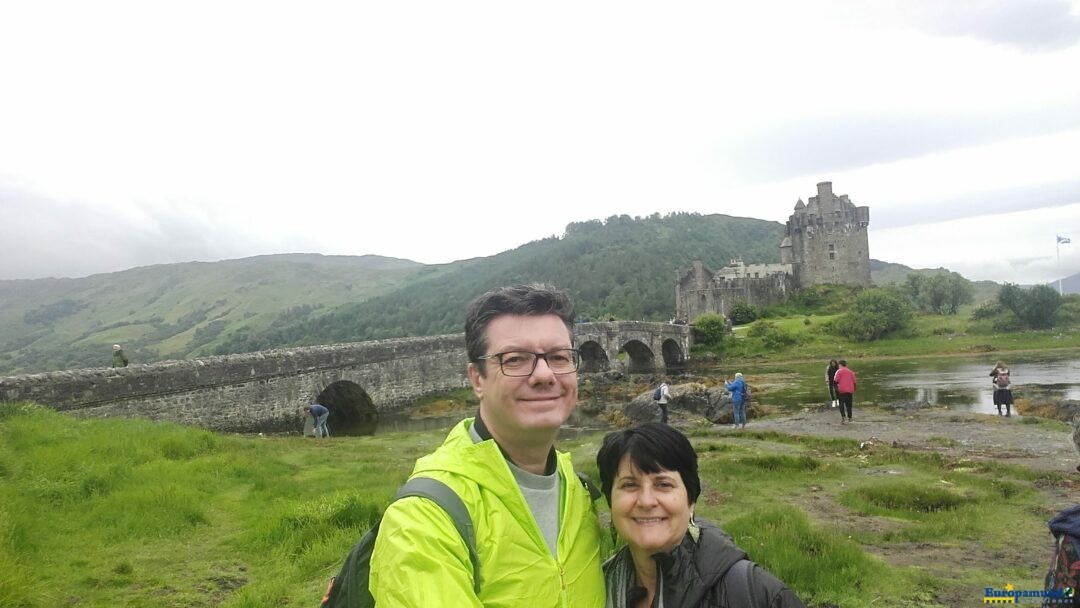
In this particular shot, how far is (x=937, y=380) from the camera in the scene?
29.4m

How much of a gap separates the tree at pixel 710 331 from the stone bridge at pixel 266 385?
28.1m

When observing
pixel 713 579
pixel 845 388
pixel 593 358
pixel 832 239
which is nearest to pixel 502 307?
pixel 713 579

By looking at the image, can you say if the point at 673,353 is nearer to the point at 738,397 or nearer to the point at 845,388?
the point at 845,388

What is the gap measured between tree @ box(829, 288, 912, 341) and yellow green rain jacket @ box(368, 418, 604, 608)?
52.1 metres

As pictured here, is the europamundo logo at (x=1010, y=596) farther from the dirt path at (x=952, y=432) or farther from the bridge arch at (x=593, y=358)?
the bridge arch at (x=593, y=358)

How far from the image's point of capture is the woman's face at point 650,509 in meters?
2.36

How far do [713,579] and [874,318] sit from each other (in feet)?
172

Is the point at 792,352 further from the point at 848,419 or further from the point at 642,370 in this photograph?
the point at 848,419

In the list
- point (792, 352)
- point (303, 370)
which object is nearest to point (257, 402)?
point (303, 370)

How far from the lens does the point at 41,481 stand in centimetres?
827

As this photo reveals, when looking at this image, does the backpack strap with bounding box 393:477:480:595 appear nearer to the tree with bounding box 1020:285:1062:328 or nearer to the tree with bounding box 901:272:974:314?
the tree with bounding box 1020:285:1062:328

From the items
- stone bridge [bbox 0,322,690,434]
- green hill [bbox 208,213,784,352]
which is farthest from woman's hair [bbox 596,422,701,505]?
green hill [bbox 208,213,784,352]

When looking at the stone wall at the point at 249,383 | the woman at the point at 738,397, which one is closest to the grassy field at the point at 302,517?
the stone wall at the point at 249,383

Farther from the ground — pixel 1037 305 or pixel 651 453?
pixel 1037 305
